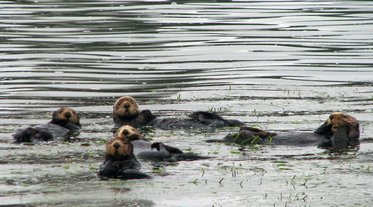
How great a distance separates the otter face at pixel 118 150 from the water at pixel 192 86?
34cm

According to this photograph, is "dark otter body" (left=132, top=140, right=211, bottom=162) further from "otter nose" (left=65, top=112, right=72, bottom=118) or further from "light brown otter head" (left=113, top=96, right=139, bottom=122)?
"light brown otter head" (left=113, top=96, right=139, bottom=122)

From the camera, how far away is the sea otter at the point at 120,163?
426 inches

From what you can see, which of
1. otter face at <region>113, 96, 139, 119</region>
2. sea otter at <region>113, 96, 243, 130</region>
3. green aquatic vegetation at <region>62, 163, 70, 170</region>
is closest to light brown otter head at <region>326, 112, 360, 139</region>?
sea otter at <region>113, 96, 243, 130</region>

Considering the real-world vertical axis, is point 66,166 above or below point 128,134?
below

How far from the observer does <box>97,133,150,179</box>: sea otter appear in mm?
10812

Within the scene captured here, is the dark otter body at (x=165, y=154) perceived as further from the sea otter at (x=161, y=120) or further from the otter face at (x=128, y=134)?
the sea otter at (x=161, y=120)

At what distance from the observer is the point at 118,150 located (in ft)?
35.8

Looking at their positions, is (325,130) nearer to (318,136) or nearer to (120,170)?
(318,136)

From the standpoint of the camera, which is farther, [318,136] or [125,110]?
[125,110]

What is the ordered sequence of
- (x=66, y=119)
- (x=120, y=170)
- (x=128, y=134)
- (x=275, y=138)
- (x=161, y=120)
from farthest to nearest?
(x=161, y=120), (x=66, y=119), (x=275, y=138), (x=128, y=134), (x=120, y=170)

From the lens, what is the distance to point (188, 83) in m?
18.8

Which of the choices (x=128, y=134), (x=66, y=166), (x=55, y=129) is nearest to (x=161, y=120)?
(x=55, y=129)

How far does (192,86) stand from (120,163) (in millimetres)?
7593

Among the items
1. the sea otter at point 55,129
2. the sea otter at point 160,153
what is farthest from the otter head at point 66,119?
the sea otter at point 160,153
